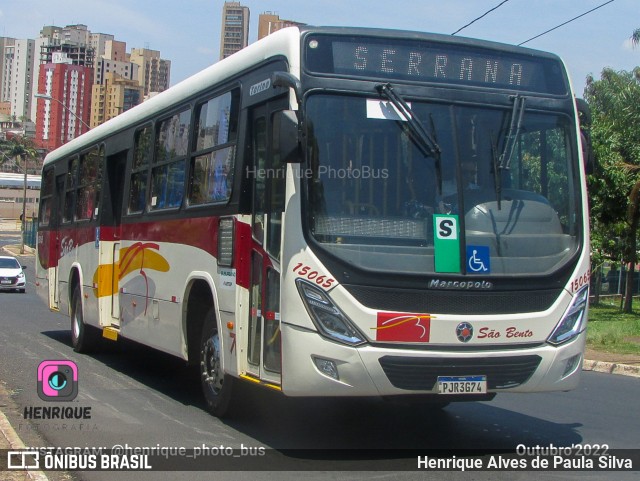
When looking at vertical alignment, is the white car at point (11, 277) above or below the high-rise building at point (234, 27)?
below

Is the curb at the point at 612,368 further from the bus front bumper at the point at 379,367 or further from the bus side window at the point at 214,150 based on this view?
the bus side window at the point at 214,150

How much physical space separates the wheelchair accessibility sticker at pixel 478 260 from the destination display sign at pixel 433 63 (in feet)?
4.68

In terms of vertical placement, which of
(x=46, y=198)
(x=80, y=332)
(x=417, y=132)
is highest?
(x=417, y=132)

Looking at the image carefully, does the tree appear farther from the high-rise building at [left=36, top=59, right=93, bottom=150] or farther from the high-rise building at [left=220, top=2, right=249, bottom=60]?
the high-rise building at [left=36, top=59, right=93, bottom=150]

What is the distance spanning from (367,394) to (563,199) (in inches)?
95.4

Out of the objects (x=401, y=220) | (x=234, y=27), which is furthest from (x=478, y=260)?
(x=234, y=27)

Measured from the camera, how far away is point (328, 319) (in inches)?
278

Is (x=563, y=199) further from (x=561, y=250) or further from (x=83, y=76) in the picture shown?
(x=83, y=76)

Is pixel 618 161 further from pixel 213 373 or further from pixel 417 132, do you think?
pixel 417 132

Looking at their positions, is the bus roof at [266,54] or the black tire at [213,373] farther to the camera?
the black tire at [213,373]

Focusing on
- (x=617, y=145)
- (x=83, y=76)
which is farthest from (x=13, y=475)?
(x=83, y=76)

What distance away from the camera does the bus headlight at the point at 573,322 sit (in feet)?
24.9

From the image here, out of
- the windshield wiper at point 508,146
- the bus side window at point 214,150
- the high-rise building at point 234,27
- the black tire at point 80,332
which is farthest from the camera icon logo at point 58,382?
the high-rise building at point 234,27

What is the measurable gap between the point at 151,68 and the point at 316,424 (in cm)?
18104
